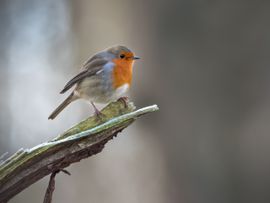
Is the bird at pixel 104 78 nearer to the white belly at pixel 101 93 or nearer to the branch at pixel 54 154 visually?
the white belly at pixel 101 93

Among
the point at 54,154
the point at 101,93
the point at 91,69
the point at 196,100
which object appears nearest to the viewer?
the point at 54,154

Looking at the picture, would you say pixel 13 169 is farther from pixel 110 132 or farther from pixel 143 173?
pixel 143 173

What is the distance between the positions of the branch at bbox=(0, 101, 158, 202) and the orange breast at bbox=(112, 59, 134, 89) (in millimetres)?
1450

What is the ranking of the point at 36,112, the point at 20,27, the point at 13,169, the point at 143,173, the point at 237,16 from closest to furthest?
the point at 13,169 → the point at 237,16 → the point at 143,173 → the point at 36,112 → the point at 20,27

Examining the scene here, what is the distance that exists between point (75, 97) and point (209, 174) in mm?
1609

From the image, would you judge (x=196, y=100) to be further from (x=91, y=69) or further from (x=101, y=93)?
(x=101, y=93)

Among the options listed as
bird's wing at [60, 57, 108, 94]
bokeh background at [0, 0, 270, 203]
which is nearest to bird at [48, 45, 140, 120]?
bird's wing at [60, 57, 108, 94]

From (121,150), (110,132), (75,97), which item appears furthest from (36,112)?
(110,132)

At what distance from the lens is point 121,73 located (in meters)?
3.24

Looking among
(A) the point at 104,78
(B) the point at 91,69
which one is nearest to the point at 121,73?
(A) the point at 104,78

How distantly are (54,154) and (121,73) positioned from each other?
5.57ft

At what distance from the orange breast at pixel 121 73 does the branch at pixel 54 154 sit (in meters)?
1.45

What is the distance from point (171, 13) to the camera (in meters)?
4.82

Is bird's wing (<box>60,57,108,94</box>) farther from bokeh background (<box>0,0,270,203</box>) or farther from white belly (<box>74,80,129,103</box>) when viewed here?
bokeh background (<box>0,0,270,203</box>)
